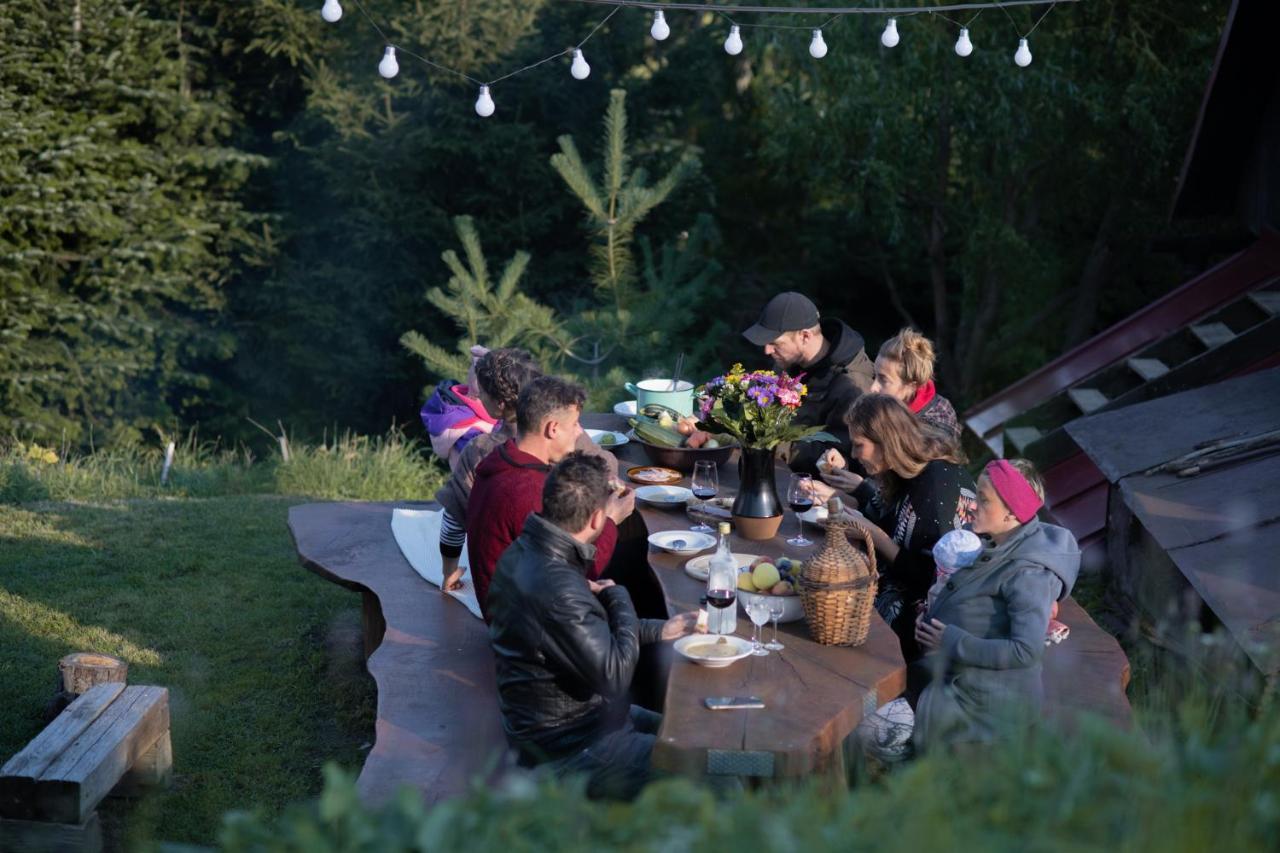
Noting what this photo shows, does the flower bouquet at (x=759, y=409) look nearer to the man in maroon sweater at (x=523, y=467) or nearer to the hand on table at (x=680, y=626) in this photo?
the man in maroon sweater at (x=523, y=467)

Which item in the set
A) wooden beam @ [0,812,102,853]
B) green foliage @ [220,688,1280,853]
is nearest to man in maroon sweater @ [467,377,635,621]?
wooden beam @ [0,812,102,853]

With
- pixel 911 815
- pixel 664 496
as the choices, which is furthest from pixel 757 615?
pixel 911 815

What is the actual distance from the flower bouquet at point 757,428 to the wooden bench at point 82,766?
8.31 feet

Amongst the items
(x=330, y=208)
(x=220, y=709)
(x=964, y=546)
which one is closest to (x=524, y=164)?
(x=330, y=208)

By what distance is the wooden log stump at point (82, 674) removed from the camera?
18.7ft

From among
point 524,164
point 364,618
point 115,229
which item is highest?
point 524,164

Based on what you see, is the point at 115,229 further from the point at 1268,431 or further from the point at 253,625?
the point at 1268,431

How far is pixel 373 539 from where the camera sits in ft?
22.1

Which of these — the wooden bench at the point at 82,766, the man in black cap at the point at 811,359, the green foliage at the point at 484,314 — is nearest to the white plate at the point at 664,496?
the man in black cap at the point at 811,359

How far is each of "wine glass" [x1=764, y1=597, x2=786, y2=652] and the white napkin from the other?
1717 mm

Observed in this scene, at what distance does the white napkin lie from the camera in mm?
5828

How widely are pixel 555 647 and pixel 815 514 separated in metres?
1.82

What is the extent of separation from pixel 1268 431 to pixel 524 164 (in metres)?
10.2

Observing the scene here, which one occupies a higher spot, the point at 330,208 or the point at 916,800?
the point at 330,208
